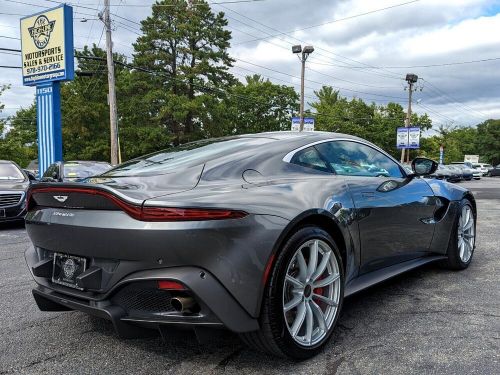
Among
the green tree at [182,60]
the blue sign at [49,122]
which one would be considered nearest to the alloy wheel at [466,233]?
the blue sign at [49,122]

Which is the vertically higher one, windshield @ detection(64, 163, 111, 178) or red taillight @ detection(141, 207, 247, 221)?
red taillight @ detection(141, 207, 247, 221)

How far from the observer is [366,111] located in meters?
59.3

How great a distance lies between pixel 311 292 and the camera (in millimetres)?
2887

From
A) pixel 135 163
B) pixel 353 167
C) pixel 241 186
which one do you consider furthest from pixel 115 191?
pixel 353 167

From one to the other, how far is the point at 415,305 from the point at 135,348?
7.13 ft

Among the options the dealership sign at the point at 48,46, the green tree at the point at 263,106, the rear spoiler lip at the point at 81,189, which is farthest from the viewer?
the green tree at the point at 263,106

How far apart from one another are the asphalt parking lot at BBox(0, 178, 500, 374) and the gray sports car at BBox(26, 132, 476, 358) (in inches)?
10.4

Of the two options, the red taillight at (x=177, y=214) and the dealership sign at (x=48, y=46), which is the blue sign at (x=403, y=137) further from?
the red taillight at (x=177, y=214)

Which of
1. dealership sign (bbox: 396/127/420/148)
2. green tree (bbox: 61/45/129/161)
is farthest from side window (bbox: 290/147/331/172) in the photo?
dealership sign (bbox: 396/127/420/148)

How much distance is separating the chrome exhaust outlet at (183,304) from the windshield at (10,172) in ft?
28.3

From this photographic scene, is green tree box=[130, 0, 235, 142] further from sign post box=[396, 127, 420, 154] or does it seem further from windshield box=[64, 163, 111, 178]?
windshield box=[64, 163, 111, 178]

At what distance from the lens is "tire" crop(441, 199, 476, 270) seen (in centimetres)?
469

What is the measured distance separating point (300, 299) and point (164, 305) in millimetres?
820

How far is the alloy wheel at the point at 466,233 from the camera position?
4.82 metres
